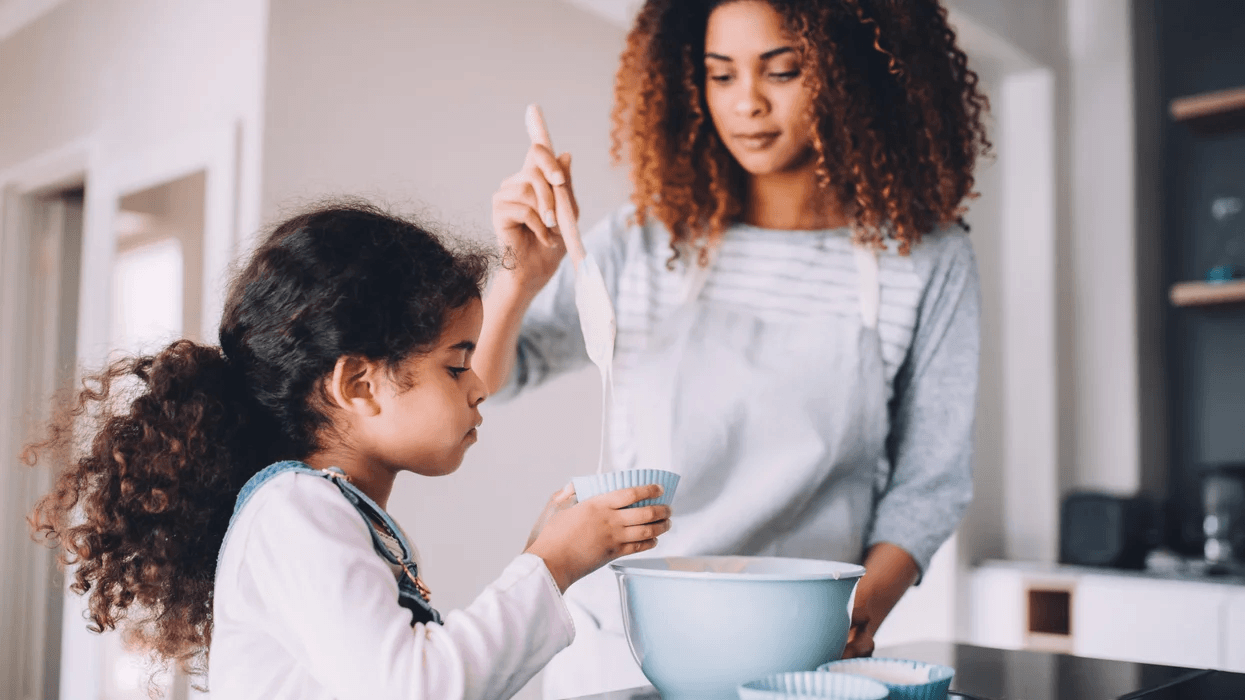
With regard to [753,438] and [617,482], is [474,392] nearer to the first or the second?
[617,482]

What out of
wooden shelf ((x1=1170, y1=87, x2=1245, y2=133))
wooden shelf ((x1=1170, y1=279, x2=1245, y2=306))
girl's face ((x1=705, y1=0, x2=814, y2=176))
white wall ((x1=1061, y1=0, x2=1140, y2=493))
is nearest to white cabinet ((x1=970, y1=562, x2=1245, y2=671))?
white wall ((x1=1061, y1=0, x2=1140, y2=493))

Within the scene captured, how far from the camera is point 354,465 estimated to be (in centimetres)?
91

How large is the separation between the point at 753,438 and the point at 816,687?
0.58 metres

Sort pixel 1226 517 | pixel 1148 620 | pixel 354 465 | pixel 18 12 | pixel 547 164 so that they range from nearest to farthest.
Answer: pixel 354 465 → pixel 547 164 → pixel 1148 620 → pixel 1226 517 → pixel 18 12

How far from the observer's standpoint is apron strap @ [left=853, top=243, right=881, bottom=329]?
1258mm

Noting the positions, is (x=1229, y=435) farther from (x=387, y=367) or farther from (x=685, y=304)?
(x=387, y=367)

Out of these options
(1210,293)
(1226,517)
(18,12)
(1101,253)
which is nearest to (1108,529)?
(1226,517)

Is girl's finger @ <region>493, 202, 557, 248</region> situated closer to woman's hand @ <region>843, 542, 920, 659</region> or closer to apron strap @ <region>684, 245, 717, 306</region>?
apron strap @ <region>684, 245, 717, 306</region>

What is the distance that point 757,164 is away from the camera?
1.26 metres

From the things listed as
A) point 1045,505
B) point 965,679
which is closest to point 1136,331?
point 1045,505

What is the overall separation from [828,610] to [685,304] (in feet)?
2.01

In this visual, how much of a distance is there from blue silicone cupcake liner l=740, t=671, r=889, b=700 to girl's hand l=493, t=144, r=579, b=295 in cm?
56

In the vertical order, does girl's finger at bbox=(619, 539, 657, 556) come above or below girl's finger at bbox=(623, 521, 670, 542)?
below

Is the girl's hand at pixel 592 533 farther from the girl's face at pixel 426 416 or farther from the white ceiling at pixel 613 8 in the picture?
the white ceiling at pixel 613 8
